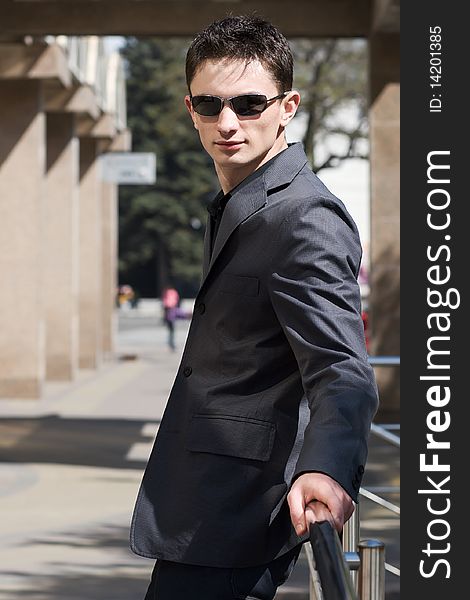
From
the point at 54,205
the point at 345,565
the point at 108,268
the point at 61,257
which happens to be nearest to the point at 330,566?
the point at 345,565

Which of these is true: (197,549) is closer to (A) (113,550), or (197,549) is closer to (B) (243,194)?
(B) (243,194)

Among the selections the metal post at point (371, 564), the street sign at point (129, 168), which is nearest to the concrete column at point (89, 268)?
the street sign at point (129, 168)

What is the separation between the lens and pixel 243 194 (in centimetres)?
272

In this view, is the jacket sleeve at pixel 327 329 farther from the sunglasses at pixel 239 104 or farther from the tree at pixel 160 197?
the tree at pixel 160 197

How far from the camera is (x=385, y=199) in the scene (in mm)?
15258

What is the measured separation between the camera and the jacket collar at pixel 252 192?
8.83 feet

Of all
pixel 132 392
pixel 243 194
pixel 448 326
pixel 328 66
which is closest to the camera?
pixel 243 194

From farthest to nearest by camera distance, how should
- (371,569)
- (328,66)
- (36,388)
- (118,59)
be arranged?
(328,66), (118,59), (36,388), (371,569)

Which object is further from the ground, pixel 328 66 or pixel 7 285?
pixel 328 66

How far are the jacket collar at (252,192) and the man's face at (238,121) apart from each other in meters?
0.03

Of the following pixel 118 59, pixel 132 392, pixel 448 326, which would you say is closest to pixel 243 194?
pixel 448 326

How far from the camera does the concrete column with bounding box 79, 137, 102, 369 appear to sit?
82.8ft

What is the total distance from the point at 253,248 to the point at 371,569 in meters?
0.59

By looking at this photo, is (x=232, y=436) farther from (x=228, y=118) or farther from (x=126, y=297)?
(x=126, y=297)
